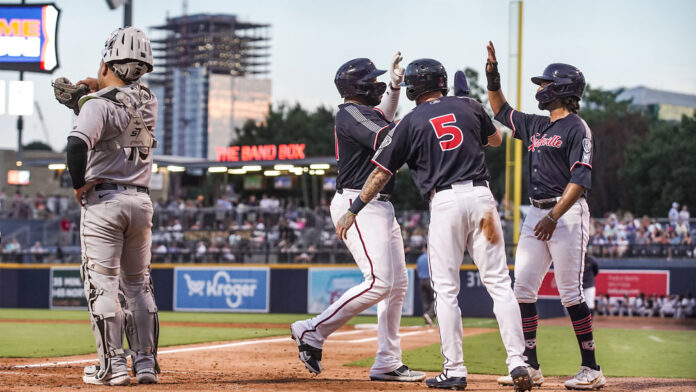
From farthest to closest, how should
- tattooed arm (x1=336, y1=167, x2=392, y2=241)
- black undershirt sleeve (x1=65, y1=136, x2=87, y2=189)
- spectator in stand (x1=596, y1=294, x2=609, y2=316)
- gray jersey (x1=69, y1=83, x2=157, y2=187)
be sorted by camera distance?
spectator in stand (x1=596, y1=294, x2=609, y2=316)
tattooed arm (x1=336, y1=167, x2=392, y2=241)
gray jersey (x1=69, y1=83, x2=157, y2=187)
black undershirt sleeve (x1=65, y1=136, x2=87, y2=189)

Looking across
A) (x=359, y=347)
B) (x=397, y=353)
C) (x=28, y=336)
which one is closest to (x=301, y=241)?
(x=28, y=336)

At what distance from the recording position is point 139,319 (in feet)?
21.4

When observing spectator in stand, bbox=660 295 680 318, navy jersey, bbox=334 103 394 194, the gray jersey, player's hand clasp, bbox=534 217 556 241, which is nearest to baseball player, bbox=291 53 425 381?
navy jersey, bbox=334 103 394 194

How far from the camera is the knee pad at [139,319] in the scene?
6496 mm

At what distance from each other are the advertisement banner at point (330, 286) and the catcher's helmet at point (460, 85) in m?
14.7

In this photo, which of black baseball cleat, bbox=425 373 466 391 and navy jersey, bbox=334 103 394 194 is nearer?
black baseball cleat, bbox=425 373 466 391

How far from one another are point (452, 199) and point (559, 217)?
979mm

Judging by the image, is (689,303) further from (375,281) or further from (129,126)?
(129,126)

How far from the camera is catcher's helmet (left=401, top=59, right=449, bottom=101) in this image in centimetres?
634

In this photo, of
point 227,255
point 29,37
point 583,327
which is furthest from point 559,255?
point 29,37

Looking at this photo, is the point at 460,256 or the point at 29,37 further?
the point at 29,37

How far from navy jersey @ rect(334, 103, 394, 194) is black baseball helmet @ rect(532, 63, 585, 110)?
1.24 meters

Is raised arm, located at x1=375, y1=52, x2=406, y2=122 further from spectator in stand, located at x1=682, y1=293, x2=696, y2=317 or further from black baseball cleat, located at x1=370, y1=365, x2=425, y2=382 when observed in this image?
spectator in stand, located at x1=682, y1=293, x2=696, y2=317

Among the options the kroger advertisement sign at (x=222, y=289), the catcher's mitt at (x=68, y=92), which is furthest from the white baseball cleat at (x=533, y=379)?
the kroger advertisement sign at (x=222, y=289)
